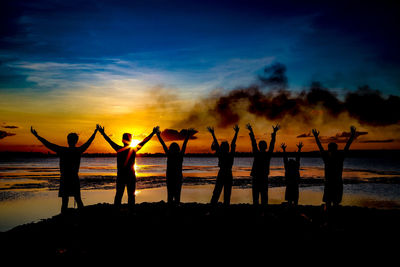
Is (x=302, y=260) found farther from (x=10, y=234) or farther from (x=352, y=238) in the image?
(x=10, y=234)

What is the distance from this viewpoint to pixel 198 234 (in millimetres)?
6680

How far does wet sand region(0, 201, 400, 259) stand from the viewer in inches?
225

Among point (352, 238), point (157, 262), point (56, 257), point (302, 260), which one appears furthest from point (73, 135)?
point (352, 238)

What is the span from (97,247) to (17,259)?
1.41m

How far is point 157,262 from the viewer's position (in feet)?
16.5

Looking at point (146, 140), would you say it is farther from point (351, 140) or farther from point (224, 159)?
point (351, 140)

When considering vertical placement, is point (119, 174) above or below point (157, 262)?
above

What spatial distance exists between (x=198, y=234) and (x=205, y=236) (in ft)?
0.73

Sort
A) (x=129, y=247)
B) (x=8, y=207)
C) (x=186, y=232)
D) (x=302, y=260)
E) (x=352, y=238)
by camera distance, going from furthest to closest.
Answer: (x=8, y=207), (x=186, y=232), (x=352, y=238), (x=129, y=247), (x=302, y=260)

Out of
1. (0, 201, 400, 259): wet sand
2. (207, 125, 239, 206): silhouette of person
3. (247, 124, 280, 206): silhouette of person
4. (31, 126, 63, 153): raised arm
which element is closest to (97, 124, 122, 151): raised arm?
(31, 126, 63, 153): raised arm

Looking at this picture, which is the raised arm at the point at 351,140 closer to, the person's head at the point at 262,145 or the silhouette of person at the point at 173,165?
the person's head at the point at 262,145

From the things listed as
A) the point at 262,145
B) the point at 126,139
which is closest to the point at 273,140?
the point at 262,145

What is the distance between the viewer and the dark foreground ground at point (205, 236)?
5543 millimetres

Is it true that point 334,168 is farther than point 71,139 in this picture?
Yes
